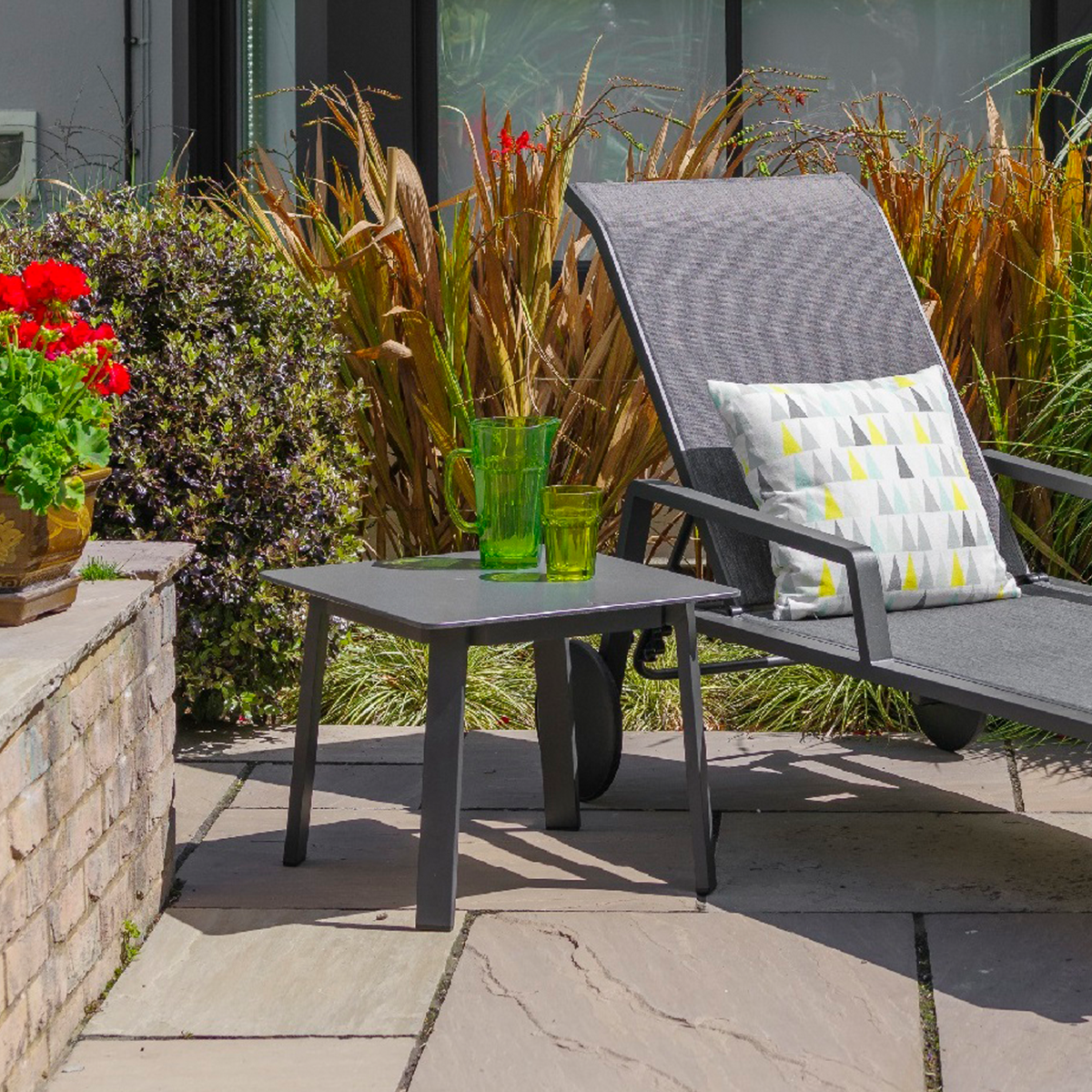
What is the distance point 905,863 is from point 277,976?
1235 mm

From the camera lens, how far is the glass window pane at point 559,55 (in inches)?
261

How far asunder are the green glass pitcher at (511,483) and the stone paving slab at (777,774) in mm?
756

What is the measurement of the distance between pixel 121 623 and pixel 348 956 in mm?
658

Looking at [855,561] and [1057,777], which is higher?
[855,561]

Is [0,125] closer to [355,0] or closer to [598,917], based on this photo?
[355,0]

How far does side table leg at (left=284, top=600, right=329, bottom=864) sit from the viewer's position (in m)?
3.40

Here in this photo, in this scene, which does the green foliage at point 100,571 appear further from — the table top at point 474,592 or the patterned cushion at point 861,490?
the patterned cushion at point 861,490

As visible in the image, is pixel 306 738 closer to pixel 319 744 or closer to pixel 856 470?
pixel 319 744

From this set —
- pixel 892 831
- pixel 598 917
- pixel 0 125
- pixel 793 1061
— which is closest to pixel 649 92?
pixel 0 125

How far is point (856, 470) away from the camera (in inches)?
147

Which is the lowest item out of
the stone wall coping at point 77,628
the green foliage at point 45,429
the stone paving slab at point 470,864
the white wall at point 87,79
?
the stone paving slab at point 470,864

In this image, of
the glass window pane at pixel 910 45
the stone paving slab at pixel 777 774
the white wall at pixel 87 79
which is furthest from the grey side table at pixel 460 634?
the white wall at pixel 87 79

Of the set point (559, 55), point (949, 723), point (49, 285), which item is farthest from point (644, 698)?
point (559, 55)

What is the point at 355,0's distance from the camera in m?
6.30
